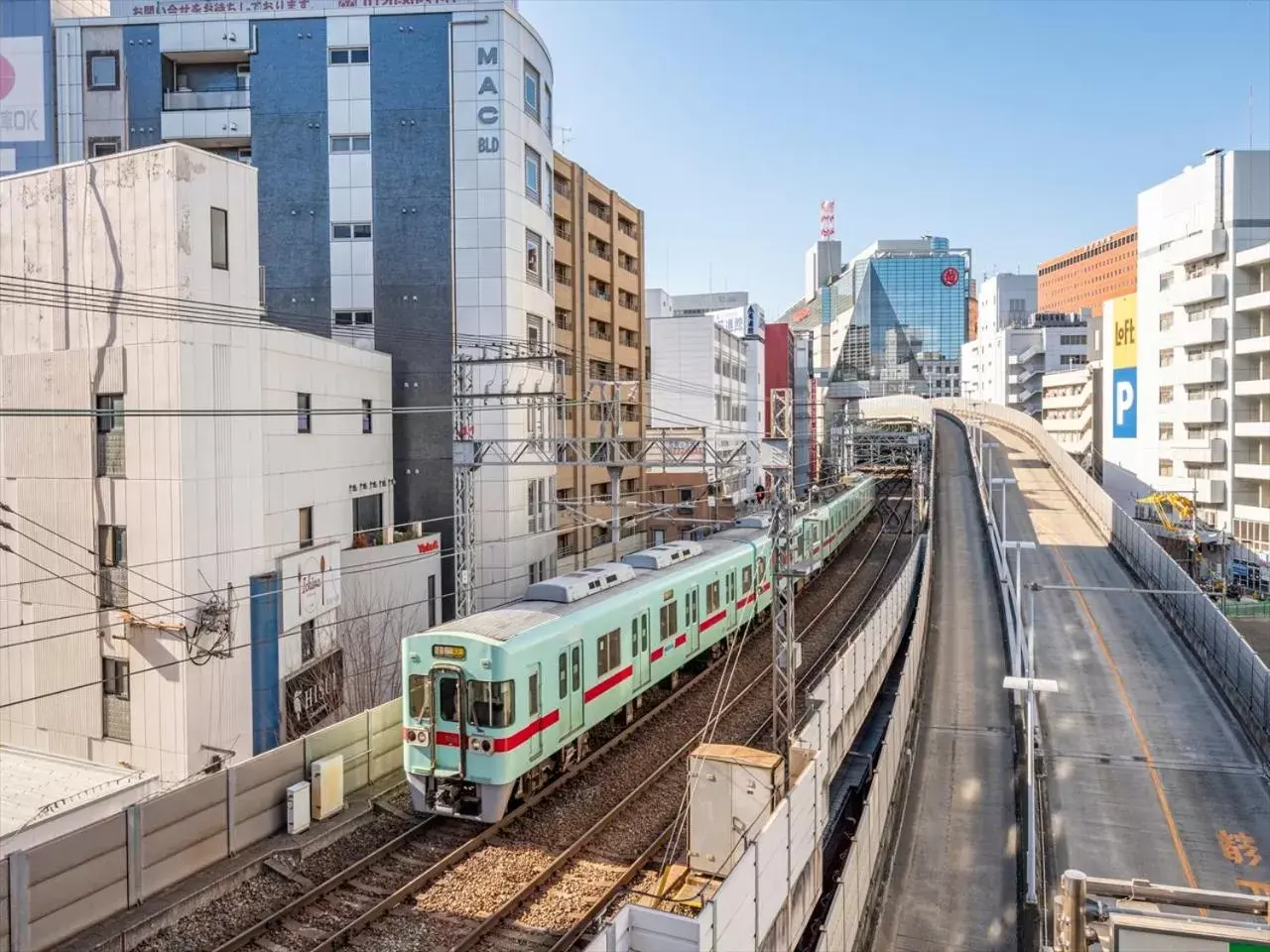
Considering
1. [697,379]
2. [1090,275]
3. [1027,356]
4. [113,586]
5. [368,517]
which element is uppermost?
[1090,275]

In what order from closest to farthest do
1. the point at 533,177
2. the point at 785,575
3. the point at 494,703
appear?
1. the point at 494,703
2. the point at 785,575
3. the point at 533,177

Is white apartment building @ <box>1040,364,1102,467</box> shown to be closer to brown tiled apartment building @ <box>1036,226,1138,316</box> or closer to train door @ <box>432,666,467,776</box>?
brown tiled apartment building @ <box>1036,226,1138,316</box>

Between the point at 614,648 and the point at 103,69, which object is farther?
the point at 103,69

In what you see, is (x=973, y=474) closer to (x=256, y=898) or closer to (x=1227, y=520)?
(x=1227, y=520)

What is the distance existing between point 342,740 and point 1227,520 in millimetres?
Answer: 48542

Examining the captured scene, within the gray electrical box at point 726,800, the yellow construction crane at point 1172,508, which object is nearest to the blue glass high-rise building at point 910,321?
the yellow construction crane at point 1172,508

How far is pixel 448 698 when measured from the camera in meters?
14.2

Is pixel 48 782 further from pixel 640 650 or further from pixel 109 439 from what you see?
pixel 640 650

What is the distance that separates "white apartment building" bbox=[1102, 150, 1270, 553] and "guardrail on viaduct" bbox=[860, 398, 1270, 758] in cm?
582

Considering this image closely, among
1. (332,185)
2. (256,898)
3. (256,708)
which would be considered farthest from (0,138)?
(256,898)

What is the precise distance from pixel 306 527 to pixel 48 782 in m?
7.81

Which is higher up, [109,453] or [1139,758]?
[109,453]

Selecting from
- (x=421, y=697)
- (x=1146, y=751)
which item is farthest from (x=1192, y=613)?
(x=421, y=697)

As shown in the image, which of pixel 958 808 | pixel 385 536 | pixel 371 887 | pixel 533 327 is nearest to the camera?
pixel 371 887
